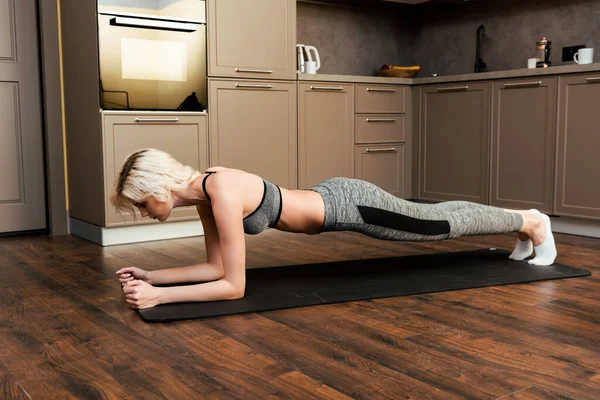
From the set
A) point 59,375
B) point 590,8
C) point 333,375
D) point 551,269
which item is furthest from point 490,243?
point 59,375

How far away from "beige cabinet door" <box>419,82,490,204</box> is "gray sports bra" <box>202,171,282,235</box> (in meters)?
2.41

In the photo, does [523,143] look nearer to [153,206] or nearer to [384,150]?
[384,150]

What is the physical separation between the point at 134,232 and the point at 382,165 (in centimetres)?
189

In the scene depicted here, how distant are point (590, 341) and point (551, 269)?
3.23 ft

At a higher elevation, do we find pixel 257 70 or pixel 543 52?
pixel 543 52

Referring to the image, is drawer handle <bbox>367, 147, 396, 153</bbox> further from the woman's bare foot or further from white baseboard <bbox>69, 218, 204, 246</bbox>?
the woman's bare foot

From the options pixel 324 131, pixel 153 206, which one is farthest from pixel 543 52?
pixel 153 206

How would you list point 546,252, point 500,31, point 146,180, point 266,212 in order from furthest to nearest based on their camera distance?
1. point 500,31
2. point 546,252
3. point 266,212
4. point 146,180

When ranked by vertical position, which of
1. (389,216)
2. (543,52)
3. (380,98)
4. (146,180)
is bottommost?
(389,216)

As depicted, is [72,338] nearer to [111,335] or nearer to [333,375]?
[111,335]

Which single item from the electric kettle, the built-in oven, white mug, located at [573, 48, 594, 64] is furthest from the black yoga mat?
the electric kettle

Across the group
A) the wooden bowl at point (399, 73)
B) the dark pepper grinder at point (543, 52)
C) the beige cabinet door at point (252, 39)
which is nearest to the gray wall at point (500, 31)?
the dark pepper grinder at point (543, 52)

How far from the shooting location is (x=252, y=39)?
4.08 meters

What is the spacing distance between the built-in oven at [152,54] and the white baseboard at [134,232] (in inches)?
27.0
